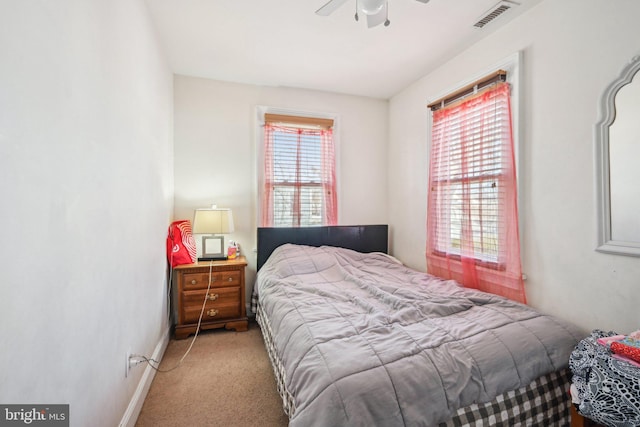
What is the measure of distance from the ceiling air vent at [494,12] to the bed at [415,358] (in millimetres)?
2011

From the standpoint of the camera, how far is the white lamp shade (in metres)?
2.72

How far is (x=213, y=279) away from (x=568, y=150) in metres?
2.99

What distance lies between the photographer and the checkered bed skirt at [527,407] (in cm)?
118

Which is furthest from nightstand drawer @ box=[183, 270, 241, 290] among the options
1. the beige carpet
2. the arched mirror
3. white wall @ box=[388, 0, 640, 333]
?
the arched mirror

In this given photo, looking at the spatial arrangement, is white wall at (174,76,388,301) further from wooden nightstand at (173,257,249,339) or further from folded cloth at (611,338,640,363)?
folded cloth at (611,338,640,363)

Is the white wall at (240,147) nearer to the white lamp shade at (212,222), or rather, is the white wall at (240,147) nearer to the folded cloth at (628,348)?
the white lamp shade at (212,222)

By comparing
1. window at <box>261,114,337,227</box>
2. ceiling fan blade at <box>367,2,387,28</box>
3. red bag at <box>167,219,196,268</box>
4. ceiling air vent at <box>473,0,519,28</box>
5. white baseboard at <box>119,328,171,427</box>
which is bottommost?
white baseboard at <box>119,328,171,427</box>

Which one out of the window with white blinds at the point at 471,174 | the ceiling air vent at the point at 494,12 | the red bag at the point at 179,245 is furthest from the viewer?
the red bag at the point at 179,245

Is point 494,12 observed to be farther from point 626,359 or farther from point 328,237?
point 328,237

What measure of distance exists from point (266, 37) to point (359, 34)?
0.77 metres

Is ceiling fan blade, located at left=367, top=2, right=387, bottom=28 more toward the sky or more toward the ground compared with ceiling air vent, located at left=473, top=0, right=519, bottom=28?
more toward the ground

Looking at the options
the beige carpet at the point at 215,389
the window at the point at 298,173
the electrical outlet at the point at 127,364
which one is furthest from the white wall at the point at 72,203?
the window at the point at 298,173

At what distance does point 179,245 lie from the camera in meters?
2.68

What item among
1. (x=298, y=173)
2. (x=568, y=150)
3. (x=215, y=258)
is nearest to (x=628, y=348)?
(x=568, y=150)
